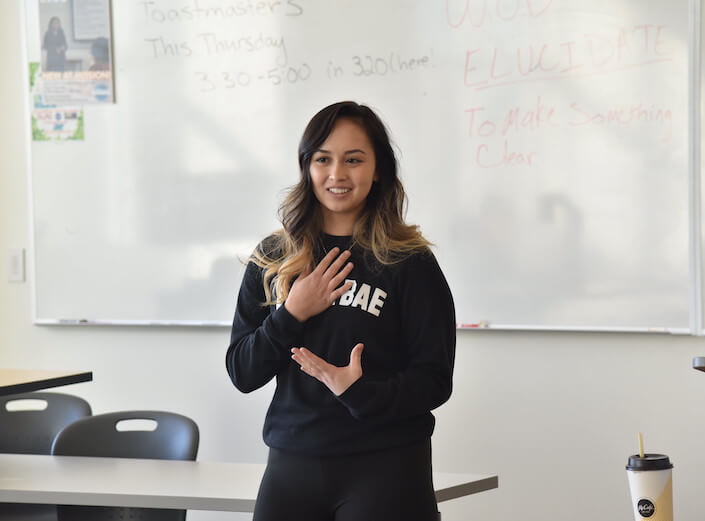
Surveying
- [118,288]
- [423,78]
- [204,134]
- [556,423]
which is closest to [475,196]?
[423,78]

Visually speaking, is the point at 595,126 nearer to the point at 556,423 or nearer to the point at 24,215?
the point at 556,423

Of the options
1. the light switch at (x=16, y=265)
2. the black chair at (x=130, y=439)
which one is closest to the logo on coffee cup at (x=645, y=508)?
the black chair at (x=130, y=439)

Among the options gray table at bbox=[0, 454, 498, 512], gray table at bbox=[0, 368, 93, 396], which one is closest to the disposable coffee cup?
gray table at bbox=[0, 454, 498, 512]

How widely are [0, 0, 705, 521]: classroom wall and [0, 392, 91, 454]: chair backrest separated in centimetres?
59

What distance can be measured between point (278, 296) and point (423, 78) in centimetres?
181

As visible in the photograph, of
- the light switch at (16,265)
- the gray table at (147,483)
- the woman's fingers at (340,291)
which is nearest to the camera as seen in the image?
the woman's fingers at (340,291)

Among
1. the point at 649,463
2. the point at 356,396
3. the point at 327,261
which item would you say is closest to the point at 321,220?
the point at 327,261

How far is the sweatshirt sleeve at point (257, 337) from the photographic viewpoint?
164 cm

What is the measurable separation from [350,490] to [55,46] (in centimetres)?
281

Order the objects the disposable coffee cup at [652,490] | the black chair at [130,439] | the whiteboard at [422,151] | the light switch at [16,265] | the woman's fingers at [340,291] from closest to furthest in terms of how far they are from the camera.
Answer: the woman's fingers at [340,291], the disposable coffee cup at [652,490], the black chair at [130,439], the whiteboard at [422,151], the light switch at [16,265]

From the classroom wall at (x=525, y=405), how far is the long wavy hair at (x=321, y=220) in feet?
5.33

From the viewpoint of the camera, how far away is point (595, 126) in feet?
10.3

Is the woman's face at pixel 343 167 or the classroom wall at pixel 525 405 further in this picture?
the classroom wall at pixel 525 405

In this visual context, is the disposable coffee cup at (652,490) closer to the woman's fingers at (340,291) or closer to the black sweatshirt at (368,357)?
the black sweatshirt at (368,357)
